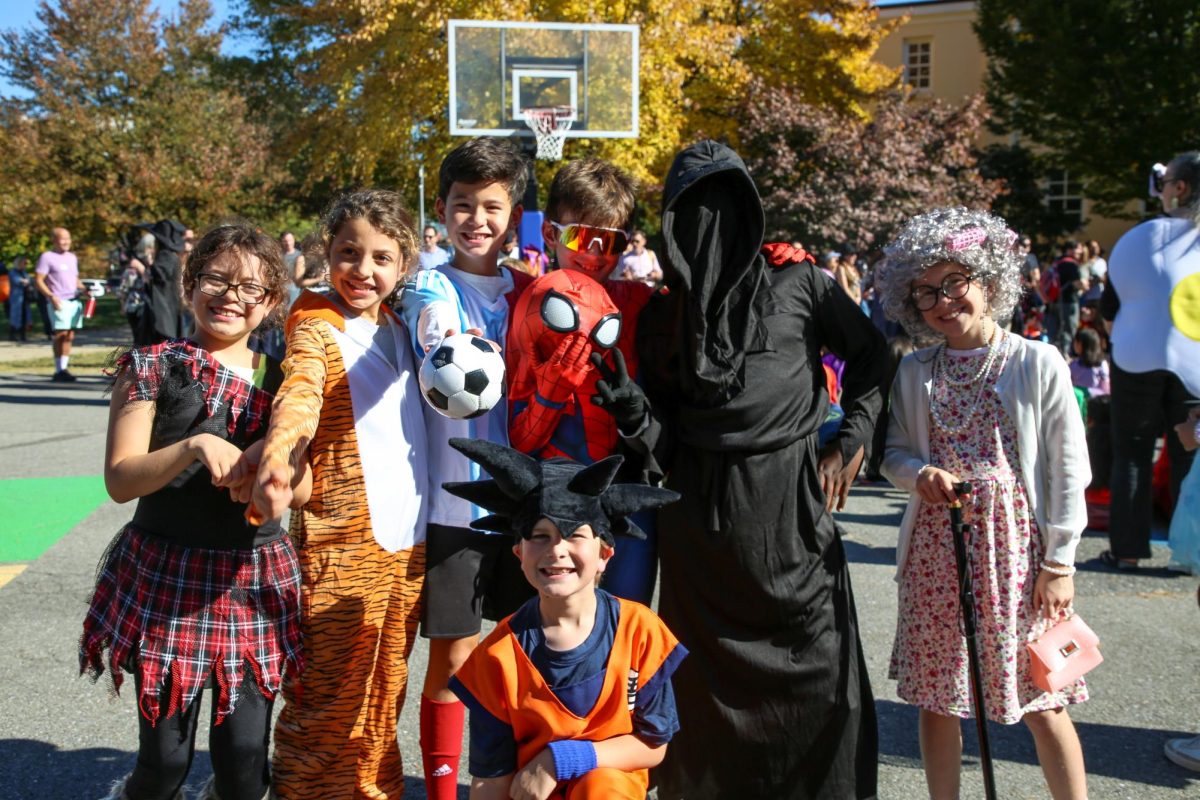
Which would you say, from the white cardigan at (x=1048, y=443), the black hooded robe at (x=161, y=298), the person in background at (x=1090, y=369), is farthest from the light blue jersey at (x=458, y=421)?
the black hooded robe at (x=161, y=298)

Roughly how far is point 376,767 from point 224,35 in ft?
102

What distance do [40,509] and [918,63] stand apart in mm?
33964

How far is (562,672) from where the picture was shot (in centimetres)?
247

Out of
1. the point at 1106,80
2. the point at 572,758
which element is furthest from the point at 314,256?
the point at 1106,80

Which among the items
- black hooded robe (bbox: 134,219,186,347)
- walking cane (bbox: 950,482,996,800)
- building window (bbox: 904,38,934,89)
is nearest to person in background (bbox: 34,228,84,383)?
black hooded robe (bbox: 134,219,186,347)

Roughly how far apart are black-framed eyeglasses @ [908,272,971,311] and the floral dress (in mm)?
187

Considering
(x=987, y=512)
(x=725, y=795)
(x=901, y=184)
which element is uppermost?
(x=901, y=184)

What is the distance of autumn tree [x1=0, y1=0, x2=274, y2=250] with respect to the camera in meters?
24.1

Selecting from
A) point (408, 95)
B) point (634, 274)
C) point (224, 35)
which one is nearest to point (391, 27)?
point (408, 95)

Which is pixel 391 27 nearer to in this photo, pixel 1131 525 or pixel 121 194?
pixel 121 194

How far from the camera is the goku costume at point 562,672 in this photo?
2.40m

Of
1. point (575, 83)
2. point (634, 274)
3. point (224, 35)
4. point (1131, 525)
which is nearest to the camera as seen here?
point (1131, 525)

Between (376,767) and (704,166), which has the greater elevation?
(704,166)

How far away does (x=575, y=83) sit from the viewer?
13531 millimetres
